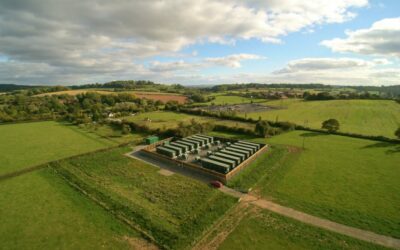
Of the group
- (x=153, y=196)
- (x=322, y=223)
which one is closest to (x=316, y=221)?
(x=322, y=223)

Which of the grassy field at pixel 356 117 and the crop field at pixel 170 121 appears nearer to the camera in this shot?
the grassy field at pixel 356 117

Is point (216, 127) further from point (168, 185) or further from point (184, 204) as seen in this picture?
point (184, 204)

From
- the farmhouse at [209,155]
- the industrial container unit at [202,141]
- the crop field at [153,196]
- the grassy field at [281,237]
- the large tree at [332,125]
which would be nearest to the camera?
the grassy field at [281,237]

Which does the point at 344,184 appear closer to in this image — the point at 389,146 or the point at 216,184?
the point at 216,184

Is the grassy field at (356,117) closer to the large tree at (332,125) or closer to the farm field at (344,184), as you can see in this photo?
the large tree at (332,125)

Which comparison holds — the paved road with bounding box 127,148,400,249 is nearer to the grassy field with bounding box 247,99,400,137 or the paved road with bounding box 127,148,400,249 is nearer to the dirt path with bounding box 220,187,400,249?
the dirt path with bounding box 220,187,400,249

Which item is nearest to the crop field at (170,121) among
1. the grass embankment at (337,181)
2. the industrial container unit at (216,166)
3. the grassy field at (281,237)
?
the grass embankment at (337,181)

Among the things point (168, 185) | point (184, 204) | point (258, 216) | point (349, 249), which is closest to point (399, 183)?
point (349, 249)

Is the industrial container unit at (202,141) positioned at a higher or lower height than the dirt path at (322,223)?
higher
